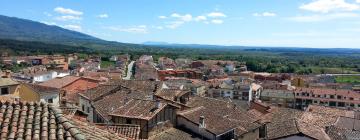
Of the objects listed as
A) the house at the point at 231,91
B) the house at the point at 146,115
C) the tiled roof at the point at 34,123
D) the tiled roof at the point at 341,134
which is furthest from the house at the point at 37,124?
the house at the point at 231,91

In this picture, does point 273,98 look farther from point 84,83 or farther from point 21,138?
point 21,138

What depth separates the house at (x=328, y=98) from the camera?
2820 inches

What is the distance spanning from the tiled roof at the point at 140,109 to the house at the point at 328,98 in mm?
53806

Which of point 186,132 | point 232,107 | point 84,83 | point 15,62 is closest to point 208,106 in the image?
point 232,107

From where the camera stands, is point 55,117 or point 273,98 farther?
point 273,98

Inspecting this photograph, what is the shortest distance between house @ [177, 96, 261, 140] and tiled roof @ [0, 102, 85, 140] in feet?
67.2

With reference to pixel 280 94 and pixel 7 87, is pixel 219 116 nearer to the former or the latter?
pixel 7 87

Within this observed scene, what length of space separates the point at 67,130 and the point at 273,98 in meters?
72.5

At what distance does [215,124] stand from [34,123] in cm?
2278

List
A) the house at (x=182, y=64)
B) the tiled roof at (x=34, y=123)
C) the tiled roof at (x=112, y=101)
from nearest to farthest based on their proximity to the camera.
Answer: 1. the tiled roof at (x=34, y=123)
2. the tiled roof at (x=112, y=101)
3. the house at (x=182, y=64)

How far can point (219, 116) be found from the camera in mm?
30906

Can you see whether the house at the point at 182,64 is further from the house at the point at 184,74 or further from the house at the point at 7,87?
the house at the point at 7,87

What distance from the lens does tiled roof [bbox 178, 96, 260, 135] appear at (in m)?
28.4

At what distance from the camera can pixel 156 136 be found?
85.1 feet
